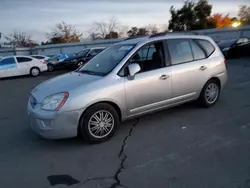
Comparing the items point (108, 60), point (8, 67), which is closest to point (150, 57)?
point (108, 60)

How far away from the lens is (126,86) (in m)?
4.70

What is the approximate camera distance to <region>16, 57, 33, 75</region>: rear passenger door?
18.0 metres

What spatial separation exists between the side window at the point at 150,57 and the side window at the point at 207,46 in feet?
3.87

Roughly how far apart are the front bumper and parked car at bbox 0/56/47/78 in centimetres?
1480

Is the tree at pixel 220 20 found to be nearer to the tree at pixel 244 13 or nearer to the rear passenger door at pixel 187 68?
the tree at pixel 244 13

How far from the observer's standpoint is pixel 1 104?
860cm

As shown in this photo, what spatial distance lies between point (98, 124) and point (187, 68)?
7.58 feet

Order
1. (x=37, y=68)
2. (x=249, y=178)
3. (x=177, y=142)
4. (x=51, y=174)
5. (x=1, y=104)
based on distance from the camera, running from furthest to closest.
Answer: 1. (x=37, y=68)
2. (x=1, y=104)
3. (x=177, y=142)
4. (x=51, y=174)
5. (x=249, y=178)

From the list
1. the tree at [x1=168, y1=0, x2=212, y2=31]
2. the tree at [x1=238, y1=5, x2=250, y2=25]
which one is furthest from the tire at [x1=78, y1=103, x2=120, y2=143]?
the tree at [x1=238, y1=5, x2=250, y2=25]

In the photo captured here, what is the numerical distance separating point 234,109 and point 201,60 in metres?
1.39

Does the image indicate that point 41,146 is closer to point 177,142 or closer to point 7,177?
point 7,177

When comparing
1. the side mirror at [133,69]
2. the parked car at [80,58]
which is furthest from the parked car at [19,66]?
the side mirror at [133,69]

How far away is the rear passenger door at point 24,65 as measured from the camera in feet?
59.0

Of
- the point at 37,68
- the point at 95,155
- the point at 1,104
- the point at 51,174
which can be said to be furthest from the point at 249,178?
the point at 37,68
